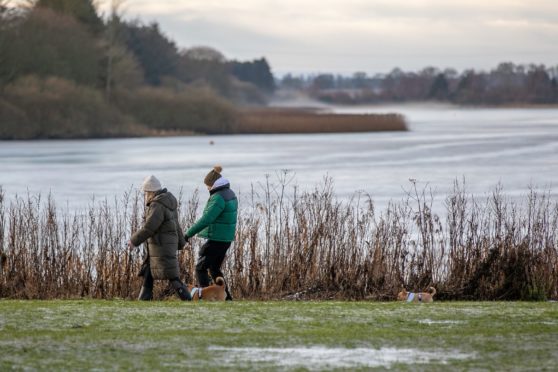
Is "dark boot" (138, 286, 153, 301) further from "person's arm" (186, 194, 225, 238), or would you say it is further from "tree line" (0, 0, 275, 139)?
"tree line" (0, 0, 275, 139)

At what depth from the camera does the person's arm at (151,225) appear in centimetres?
996

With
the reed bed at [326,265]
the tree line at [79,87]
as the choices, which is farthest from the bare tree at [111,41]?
the reed bed at [326,265]

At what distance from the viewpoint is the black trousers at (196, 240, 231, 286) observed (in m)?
10.6

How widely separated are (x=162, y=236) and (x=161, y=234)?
0.02 meters

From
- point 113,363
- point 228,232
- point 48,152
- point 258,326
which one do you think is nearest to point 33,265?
point 228,232

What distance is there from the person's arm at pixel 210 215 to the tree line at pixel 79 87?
48306mm

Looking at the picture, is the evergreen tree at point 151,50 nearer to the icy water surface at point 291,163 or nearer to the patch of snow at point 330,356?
the icy water surface at point 291,163

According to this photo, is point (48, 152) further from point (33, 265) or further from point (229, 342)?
point (229, 342)

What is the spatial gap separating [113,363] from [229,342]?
3.26ft

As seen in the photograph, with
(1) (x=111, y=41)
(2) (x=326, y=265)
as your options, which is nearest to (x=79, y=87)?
(1) (x=111, y=41)

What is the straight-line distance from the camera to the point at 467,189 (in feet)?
82.2

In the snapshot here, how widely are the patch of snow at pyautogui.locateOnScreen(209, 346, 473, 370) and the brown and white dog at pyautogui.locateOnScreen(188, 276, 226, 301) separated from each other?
335 centimetres

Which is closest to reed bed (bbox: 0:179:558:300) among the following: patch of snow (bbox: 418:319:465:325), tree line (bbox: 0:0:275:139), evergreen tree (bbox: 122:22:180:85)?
patch of snow (bbox: 418:319:465:325)

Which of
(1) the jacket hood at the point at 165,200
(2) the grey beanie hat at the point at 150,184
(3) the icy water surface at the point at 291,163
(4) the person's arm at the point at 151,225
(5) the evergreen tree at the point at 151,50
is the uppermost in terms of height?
(5) the evergreen tree at the point at 151,50
